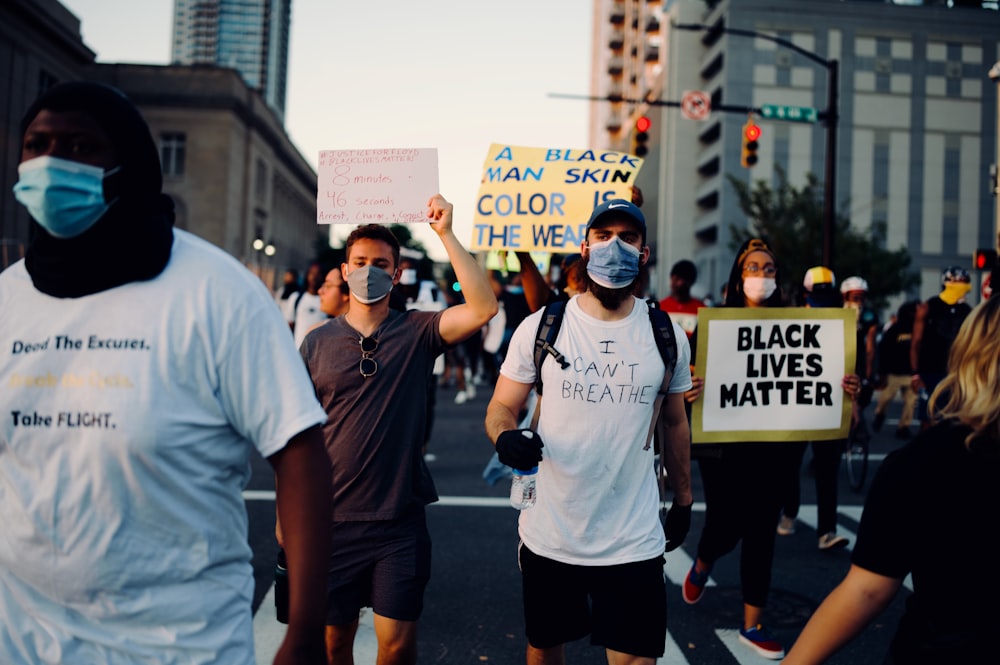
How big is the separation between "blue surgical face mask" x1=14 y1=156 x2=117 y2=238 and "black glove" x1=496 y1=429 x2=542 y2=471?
1.73m

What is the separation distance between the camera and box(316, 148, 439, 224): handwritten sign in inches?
158

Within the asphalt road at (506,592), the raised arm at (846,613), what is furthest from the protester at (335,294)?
the raised arm at (846,613)

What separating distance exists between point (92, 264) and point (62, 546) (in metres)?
0.55

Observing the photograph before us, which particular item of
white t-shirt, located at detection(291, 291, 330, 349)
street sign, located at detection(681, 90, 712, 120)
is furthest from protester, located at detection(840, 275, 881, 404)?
street sign, located at detection(681, 90, 712, 120)

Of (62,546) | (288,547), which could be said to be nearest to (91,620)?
(62,546)

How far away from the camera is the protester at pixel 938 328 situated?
28.8ft

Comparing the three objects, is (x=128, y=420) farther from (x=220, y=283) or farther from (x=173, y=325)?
(x=220, y=283)

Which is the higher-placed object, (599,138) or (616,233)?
(599,138)

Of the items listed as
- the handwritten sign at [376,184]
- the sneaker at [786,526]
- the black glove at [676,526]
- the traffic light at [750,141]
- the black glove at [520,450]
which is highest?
the traffic light at [750,141]

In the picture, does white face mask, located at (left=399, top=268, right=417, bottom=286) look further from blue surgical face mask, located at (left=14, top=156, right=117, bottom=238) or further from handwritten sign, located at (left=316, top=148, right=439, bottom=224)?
blue surgical face mask, located at (left=14, top=156, right=117, bottom=238)

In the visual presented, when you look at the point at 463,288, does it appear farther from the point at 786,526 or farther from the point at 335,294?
the point at 786,526

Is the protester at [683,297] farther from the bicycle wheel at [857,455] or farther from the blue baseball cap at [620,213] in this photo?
the blue baseball cap at [620,213]

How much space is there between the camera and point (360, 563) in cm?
352

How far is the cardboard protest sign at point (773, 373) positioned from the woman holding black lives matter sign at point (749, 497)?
93mm
